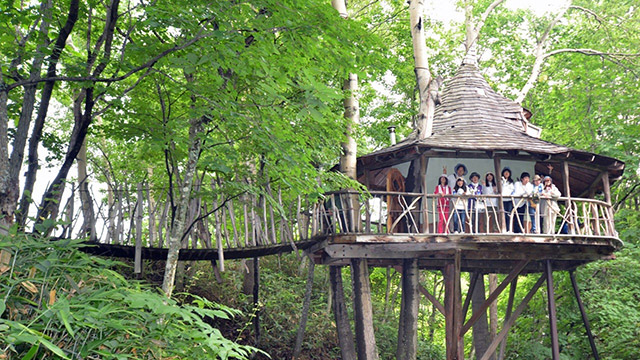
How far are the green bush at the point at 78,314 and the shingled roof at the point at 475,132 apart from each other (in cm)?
967

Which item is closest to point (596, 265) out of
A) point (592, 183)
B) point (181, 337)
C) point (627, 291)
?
point (627, 291)

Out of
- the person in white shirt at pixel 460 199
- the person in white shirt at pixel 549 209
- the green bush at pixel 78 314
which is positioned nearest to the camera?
the green bush at pixel 78 314

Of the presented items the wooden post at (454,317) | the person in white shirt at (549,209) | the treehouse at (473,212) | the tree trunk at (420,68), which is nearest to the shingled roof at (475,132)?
the treehouse at (473,212)

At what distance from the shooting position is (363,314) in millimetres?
13031

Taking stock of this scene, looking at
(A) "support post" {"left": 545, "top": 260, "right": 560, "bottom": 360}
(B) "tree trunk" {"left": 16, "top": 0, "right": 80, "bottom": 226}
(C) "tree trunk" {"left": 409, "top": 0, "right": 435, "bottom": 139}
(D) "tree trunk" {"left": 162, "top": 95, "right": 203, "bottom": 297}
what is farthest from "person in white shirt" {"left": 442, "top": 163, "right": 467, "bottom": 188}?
(B) "tree trunk" {"left": 16, "top": 0, "right": 80, "bottom": 226}

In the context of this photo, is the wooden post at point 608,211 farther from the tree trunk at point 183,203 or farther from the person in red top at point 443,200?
the tree trunk at point 183,203

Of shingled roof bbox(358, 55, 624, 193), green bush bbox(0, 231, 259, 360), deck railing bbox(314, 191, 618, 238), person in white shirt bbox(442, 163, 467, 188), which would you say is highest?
shingled roof bbox(358, 55, 624, 193)

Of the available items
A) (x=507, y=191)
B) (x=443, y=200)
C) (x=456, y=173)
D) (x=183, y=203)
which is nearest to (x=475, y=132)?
(x=456, y=173)

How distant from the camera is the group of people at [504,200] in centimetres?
1237

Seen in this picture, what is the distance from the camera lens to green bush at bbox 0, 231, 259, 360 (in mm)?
3240

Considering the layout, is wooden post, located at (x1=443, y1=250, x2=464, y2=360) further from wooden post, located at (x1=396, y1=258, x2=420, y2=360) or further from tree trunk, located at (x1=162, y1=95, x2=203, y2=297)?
tree trunk, located at (x1=162, y1=95, x2=203, y2=297)

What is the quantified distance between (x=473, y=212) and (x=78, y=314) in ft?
38.8

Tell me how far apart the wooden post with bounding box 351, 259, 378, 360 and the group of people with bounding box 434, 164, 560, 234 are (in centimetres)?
215

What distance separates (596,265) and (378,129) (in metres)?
8.69
